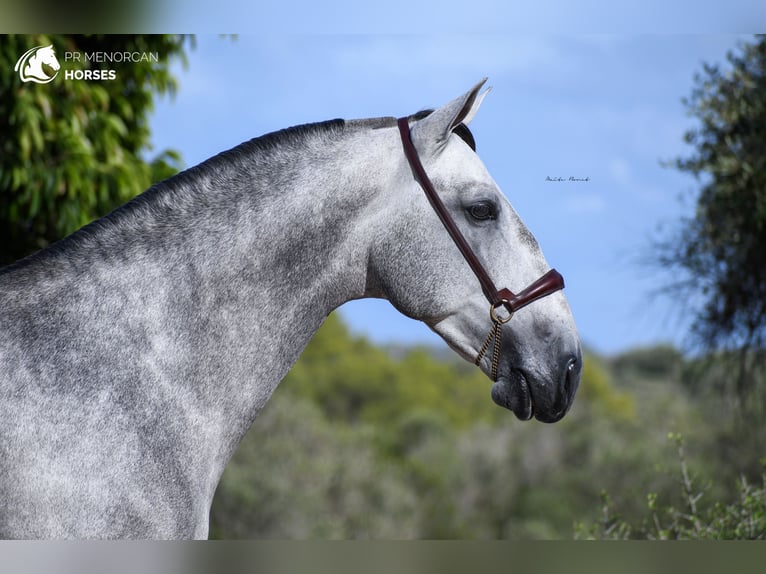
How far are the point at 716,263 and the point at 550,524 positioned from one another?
13439mm

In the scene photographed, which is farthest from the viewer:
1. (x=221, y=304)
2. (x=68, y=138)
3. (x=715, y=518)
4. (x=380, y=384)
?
(x=380, y=384)

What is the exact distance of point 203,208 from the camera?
1.75m

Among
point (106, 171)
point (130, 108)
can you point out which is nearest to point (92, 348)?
point (106, 171)

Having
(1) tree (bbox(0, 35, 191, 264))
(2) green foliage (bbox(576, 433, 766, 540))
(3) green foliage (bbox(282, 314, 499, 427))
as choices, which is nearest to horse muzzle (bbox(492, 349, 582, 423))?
(2) green foliage (bbox(576, 433, 766, 540))

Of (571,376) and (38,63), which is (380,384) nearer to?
(38,63)

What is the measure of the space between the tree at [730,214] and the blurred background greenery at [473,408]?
0.04 feet

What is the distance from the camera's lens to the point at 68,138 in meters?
3.62

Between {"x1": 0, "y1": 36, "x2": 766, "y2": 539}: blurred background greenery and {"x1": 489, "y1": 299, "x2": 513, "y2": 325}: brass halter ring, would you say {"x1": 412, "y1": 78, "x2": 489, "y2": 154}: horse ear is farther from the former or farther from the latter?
{"x1": 0, "y1": 36, "x2": 766, "y2": 539}: blurred background greenery

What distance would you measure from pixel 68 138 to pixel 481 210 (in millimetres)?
2582

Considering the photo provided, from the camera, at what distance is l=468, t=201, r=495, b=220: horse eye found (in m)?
1.75

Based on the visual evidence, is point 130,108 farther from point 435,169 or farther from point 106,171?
→ point 435,169

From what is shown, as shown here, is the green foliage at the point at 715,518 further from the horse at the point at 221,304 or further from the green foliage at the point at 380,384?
the green foliage at the point at 380,384

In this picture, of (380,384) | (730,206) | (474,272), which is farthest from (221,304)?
(380,384)

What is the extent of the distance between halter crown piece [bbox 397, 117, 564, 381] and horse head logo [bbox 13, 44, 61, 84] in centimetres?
147
